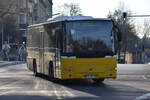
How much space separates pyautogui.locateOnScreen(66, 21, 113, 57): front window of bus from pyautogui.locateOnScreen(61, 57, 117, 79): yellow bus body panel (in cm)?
28

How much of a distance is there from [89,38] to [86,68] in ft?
4.37

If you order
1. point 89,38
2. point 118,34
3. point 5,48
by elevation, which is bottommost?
point 5,48

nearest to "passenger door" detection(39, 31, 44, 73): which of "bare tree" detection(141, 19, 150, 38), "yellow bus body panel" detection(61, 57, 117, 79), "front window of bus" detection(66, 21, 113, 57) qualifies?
"front window of bus" detection(66, 21, 113, 57)

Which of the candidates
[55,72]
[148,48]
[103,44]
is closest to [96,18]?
[103,44]

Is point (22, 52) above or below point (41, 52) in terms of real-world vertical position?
below

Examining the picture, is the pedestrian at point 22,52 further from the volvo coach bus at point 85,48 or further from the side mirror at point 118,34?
the side mirror at point 118,34

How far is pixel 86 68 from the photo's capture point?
723 inches

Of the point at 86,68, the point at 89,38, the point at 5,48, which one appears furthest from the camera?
the point at 5,48

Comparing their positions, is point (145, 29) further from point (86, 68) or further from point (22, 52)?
point (86, 68)

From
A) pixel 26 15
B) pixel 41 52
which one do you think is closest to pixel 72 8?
pixel 26 15

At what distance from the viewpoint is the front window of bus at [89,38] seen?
18359 millimetres

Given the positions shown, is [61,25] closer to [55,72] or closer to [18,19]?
[55,72]

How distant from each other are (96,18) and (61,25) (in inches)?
62.8

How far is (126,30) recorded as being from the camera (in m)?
Answer: 91.9
